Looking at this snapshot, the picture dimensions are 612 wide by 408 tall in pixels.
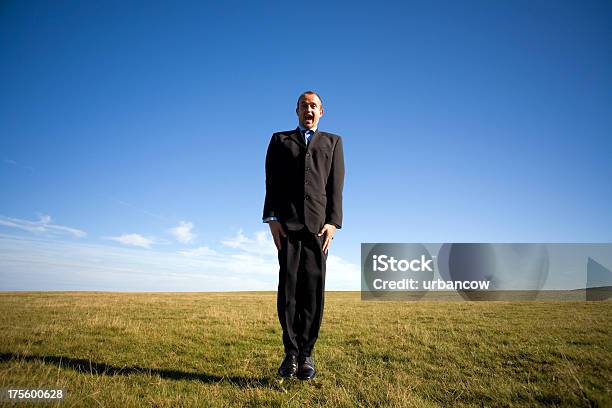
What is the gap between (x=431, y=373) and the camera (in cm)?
463

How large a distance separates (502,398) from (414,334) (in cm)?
430

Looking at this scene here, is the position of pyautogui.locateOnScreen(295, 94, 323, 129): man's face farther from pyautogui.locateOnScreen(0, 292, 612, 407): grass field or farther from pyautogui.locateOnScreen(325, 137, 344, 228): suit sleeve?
pyautogui.locateOnScreen(0, 292, 612, 407): grass field

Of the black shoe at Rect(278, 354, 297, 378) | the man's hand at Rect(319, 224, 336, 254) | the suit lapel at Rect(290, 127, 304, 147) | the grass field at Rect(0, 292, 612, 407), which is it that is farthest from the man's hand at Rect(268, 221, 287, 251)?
the grass field at Rect(0, 292, 612, 407)

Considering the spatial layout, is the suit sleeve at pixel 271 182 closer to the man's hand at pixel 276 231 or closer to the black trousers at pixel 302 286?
the man's hand at pixel 276 231

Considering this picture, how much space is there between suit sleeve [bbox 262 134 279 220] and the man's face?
48cm

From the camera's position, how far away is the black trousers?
428cm

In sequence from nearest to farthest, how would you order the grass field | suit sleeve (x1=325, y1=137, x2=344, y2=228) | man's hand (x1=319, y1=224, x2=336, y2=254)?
the grass field < man's hand (x1=319, y1=224, x2=336, y2=254) < suit sleeve (x1=325, y1=137, x2=344, y2=228)

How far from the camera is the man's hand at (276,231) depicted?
14.4 feet

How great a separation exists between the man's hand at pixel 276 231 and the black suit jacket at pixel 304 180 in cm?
8

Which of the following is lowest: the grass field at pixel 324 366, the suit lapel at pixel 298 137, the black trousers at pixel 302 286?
the grass field at pixel 324 366

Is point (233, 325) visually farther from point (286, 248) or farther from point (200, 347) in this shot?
point (286, 248)

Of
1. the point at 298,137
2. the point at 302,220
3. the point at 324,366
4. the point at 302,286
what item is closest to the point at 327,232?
the point at 302,220

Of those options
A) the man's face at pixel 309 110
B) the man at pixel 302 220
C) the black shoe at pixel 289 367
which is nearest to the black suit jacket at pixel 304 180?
the man at pixel 302 220

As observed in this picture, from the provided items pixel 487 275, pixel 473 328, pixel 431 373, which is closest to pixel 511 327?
pixel 473 328
